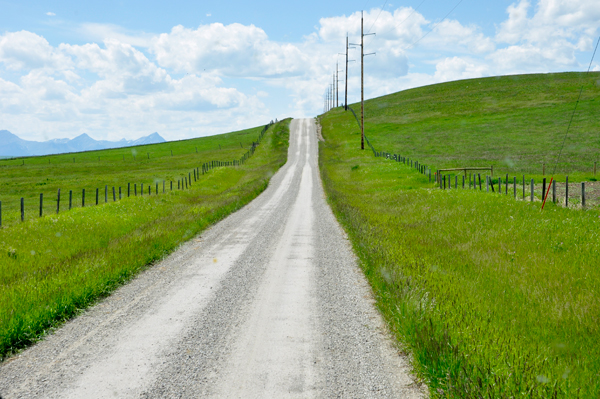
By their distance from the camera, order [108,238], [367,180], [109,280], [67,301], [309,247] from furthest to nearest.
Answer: [367,180] < [108,238] < [309,247] < [109,280] < [67,301]

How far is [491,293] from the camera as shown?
716 centimetres

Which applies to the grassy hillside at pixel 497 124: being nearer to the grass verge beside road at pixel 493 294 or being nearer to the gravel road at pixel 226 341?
the grass verge beside road at pixel 493 294

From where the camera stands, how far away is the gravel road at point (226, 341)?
4.91m

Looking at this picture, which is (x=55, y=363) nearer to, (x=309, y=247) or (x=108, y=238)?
(x=309, y=247)

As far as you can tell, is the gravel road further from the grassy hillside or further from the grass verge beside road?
the grassy hillside

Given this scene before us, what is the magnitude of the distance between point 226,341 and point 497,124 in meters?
77.2

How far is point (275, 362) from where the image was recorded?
18.0ft

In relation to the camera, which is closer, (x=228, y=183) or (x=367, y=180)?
(x=367, y=180)

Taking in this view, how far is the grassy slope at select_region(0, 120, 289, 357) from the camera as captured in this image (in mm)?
7035

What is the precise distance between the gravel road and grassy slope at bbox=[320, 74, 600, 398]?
57cm

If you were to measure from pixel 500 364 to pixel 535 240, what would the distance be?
24.0ft

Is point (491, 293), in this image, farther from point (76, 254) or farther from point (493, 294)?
point (76, 254)

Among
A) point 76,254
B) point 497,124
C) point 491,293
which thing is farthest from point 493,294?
point 497,124

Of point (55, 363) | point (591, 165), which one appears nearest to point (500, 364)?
point (55, 363)
